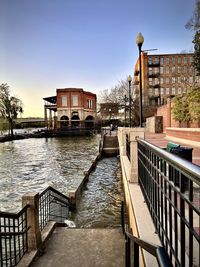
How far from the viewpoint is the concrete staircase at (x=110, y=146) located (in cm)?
2552

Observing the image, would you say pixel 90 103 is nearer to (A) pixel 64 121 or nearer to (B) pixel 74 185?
(A) pixel 64 121

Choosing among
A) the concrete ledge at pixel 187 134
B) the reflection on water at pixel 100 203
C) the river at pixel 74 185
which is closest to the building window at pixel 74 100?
the river at pixel 74 185

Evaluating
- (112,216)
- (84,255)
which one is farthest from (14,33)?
(84,255)

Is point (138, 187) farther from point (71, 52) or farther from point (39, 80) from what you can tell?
point (39, 80)

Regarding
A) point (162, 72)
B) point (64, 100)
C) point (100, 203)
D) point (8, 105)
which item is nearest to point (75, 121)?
point (64, 100)

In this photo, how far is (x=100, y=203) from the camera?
404 inches

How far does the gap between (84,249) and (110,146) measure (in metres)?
23.0

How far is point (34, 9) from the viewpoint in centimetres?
1551

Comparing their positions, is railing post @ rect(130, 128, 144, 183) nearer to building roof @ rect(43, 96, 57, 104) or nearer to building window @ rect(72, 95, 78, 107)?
building window @ rect(72, 95, 78, 107)

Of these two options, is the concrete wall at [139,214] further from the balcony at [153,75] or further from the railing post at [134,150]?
the balcony at [153,75]

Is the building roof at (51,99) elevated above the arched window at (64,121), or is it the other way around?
the building roof at (51,99)

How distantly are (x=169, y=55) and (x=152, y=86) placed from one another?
1106 centimetres

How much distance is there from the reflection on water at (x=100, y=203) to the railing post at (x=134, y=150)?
323cm

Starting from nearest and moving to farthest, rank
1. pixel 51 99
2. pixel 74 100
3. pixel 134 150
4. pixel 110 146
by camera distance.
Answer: pixel 134 150 → pixel 110 146 → pixel 74 100 → pixel 51 99
